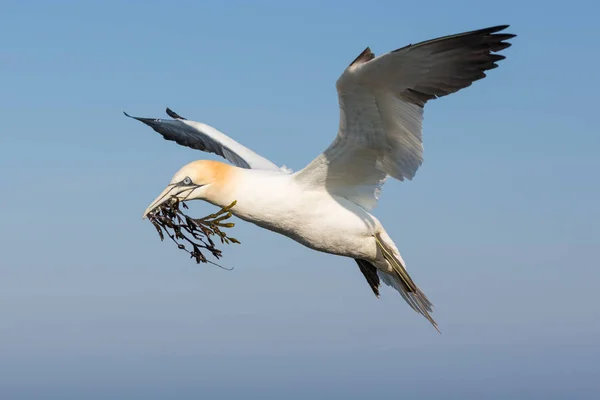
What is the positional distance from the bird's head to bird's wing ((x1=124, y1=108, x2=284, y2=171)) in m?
2.57

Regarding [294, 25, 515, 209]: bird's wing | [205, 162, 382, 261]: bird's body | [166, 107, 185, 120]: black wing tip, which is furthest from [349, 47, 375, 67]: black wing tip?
[166, 107, 185, 120]: black wing tip

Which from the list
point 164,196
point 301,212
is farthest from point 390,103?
point 164,196

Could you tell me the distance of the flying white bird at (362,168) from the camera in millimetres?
9461

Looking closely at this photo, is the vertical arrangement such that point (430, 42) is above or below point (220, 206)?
above

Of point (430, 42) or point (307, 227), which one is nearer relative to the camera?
point (430, 42)

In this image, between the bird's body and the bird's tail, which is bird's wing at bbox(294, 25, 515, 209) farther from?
the bird's tail

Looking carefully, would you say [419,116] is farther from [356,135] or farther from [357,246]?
[357,246]

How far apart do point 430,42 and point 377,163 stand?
1.98 meters

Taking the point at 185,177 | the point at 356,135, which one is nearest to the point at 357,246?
the point at 356,135

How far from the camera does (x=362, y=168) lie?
36.0 feet

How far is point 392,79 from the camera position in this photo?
967 centimetres

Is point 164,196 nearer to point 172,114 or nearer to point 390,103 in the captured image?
point 390,103

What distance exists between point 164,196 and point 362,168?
223cm

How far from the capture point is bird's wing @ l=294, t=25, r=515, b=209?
9391 millimetres
